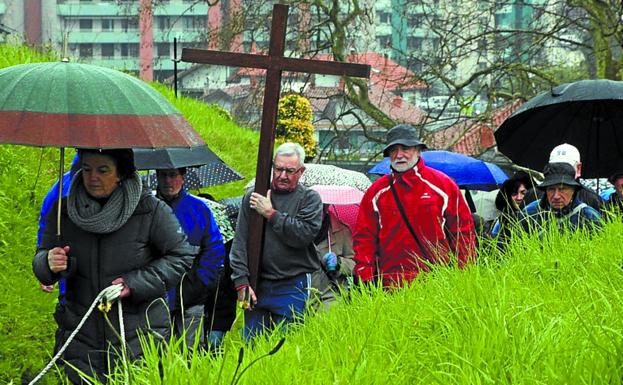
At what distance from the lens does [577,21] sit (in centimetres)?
2000

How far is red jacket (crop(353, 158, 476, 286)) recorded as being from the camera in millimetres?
7379

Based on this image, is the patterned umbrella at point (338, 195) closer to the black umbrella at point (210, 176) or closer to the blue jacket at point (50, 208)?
the black umbrella at point (210, 176)

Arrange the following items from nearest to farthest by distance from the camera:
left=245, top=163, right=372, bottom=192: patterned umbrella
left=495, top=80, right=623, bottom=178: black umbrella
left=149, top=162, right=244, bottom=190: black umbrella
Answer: left=495, top=80, right=623, bottom=178: black umbrella
left=149, top=162, right=244, bottom=190: black umbrella
left=245, top=163, right=372, bottom=192: patterned umbrella

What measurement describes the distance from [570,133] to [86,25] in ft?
301

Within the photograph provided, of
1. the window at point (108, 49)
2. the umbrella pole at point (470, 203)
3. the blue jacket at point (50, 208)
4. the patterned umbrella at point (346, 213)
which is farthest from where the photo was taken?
the window at point (108, 49)

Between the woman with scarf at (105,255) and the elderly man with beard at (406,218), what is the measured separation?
1887mm

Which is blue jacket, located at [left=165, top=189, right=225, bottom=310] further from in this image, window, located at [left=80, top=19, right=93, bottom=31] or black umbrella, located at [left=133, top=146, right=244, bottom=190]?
window, located at [left=80, top=19, right=93, bottom=31]

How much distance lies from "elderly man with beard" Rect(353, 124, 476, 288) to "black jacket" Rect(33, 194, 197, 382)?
1.86m

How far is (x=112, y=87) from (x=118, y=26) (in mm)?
94779

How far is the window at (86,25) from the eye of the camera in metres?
97.5

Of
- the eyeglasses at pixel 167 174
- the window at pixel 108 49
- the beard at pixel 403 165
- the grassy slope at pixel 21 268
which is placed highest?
the beard at pixel 403 165

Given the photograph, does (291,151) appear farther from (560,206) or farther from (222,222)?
(560,206)

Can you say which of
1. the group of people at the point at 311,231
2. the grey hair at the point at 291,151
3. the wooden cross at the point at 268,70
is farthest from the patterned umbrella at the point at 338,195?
the grey hair at the point at 291,151

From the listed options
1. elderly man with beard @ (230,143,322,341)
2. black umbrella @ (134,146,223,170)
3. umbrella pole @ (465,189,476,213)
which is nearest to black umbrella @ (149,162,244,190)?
black umbrella @ (134,146,223,170)
